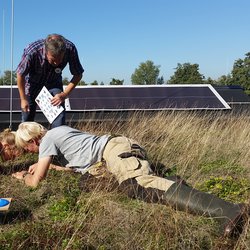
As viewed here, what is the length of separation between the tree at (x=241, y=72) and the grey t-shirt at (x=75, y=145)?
26.1 metres

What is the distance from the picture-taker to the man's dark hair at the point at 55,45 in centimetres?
499

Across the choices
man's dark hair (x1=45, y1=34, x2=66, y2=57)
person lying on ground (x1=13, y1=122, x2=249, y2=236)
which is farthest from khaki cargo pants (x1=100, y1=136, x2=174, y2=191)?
man's dark hair (x1=45, y1=34, x2=66, y2=57)

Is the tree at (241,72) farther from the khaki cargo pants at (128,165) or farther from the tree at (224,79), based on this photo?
the khaki cargo pants at (128,165)

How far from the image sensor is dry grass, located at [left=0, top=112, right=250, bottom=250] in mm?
2879

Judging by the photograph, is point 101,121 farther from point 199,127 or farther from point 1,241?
point 1,241

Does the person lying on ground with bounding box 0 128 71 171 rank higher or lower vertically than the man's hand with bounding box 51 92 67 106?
lower

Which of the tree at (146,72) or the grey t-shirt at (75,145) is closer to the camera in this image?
the grey t-shirt at (75,145)

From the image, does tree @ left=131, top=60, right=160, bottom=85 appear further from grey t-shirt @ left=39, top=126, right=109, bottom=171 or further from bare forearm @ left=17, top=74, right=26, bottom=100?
grey t-shirt @ left=39, top=126, right=109, bottom=171

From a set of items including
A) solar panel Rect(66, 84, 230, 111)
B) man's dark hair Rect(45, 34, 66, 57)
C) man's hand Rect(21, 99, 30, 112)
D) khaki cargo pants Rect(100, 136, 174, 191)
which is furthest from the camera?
solar panel Rect(66, 84, 230, 111)

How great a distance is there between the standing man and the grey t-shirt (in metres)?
1.13

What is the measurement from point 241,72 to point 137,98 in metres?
23.5

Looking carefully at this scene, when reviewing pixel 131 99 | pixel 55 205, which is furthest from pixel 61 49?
pixel 131 99

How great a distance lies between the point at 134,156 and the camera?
4.22 metres

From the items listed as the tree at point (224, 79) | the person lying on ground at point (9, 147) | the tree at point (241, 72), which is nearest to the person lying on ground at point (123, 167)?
the person lying on ground at point (9, 147)
